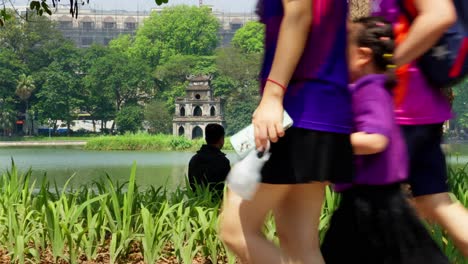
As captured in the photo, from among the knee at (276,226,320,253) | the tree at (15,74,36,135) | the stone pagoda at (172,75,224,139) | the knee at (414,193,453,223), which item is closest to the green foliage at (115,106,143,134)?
the stone pagoda at (172,75,224,139)

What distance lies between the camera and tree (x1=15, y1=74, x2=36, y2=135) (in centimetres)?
8962

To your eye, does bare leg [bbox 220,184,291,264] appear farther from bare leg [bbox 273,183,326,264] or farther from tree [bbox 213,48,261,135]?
tree [bbox 213,48,261,135]

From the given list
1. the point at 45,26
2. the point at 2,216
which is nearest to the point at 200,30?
the point at 45,26

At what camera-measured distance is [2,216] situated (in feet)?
16.3

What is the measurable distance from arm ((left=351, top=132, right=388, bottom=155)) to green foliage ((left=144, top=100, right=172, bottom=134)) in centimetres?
8193

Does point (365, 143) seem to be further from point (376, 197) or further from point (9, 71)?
point (9, 71)

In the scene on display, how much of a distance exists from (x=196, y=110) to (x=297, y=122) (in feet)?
272

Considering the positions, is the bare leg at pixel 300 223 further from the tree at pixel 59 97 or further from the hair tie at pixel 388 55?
the tree at pixel 59 97

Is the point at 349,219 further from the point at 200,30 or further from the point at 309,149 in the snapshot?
the point at 200,30

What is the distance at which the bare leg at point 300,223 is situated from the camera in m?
2.59

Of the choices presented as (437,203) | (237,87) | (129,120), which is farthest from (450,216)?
(237,87)

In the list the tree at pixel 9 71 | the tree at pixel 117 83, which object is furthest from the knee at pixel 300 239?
the tree at pixel 9 71

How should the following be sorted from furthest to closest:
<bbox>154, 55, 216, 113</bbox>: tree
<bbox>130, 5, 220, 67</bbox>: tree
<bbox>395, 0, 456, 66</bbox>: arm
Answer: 1. <bbox>130, 5, 220, 67</bbox>: tree
2. <bbox>154, 55, 216, 113</bbox>: tree
3. <bbox>395, 0, 456, 66</bbox>: arm

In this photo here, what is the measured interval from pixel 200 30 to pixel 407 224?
362 feet
